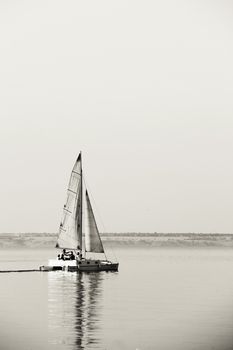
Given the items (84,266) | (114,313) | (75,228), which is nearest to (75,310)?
(114,313)

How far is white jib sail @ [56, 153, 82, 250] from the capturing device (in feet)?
387

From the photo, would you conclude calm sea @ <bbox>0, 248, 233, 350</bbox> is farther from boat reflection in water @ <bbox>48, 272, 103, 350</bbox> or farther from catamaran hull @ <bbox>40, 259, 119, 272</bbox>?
catamaran hull @ <bbox>40, 259, 119, 272</bbox>

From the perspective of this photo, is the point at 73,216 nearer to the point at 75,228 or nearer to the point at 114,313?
the point at 75,228

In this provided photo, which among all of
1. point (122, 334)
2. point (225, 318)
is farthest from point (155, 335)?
point (225, 318)

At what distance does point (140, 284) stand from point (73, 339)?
170 feet

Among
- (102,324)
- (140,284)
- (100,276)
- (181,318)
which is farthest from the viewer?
(100,276)

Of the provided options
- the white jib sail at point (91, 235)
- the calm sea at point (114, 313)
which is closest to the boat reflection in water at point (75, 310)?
the calm sea at point (114, 313)

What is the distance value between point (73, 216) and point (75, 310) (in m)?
45.6

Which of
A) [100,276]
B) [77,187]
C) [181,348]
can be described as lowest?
[181,348]

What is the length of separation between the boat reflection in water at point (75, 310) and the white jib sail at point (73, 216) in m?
4.02

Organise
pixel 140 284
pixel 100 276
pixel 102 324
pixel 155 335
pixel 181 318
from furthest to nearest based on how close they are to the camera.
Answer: pixel 100 276, pixel 140 284, pixel 181 318, pixel 102 324, pixel 155 335

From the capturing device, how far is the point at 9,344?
55875mm

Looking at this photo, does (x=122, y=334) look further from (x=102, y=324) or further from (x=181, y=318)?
(x=181, y=318)

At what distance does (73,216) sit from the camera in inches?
4656
